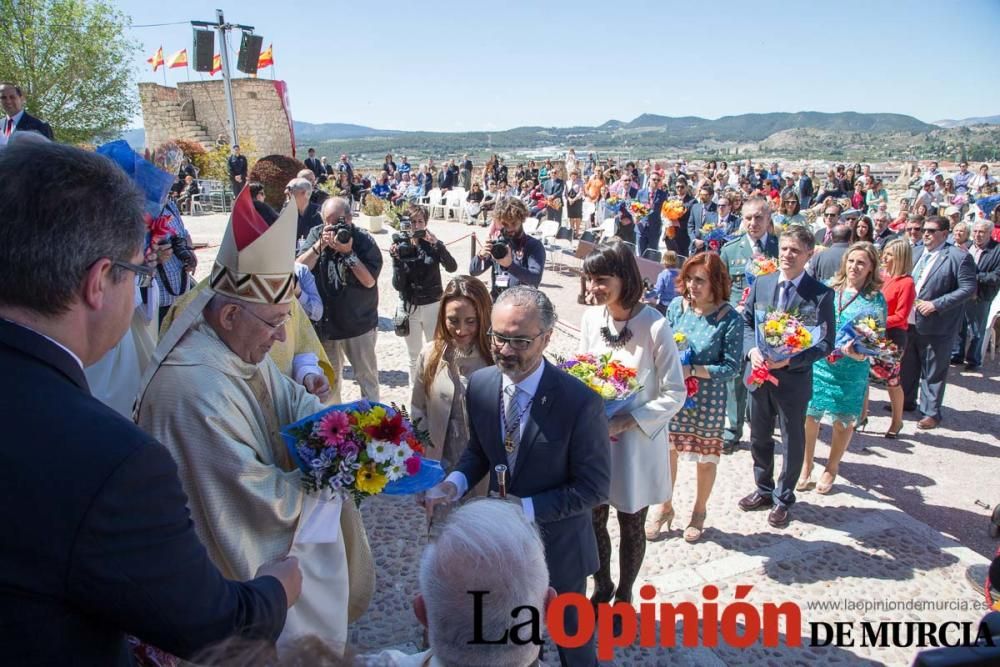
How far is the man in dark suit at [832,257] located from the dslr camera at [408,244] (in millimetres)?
4467

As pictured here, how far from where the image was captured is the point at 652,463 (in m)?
3.86

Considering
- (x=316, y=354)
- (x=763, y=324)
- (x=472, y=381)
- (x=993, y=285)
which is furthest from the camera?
(x=993, y=285)

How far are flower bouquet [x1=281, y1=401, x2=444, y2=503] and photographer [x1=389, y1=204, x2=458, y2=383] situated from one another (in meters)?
3.66

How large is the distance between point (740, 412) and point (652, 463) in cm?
314

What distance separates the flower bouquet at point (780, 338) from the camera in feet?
14.9

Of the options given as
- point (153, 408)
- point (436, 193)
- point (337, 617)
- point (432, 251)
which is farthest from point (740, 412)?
point (436, 193)

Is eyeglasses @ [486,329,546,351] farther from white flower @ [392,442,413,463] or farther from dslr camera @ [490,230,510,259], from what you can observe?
dslr camera @ [490,230,510,259]

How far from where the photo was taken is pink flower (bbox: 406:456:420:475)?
270 cm

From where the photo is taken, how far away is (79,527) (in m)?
1.29

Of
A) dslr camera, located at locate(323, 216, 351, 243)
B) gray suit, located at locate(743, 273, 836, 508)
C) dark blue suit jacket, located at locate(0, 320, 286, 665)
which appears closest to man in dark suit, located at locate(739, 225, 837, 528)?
gray suit, located at locate(743, 273, 836, 508)

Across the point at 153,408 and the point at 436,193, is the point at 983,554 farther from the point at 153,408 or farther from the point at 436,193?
the point at 436,193

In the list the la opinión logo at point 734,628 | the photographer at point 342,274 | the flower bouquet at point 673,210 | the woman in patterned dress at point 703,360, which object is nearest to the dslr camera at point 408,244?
the photographer at point 342,274

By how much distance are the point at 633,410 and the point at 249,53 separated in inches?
1076

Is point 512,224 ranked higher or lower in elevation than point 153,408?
higher
